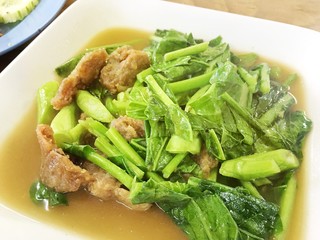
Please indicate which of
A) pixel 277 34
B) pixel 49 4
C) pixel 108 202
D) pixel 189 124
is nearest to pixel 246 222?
pixel 189 124

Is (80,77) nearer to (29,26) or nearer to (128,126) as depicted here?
(128,126)

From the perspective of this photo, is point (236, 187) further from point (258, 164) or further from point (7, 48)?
point (7, 48)

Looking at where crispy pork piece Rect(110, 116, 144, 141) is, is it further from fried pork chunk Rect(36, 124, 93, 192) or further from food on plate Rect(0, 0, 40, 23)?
food on plate Rect(0, 0, 40, 23)

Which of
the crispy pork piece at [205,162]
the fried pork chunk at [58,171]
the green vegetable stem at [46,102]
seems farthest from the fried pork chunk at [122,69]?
the crispy pork piece at [205,162]

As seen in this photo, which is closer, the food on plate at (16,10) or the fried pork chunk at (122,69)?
the fried pork chunk at (122,69)

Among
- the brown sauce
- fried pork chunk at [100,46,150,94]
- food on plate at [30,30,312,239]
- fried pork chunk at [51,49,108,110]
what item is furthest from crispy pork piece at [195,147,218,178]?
fried pork chunk at [51,49,108,110]

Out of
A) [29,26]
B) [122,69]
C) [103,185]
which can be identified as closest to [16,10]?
[29,26]

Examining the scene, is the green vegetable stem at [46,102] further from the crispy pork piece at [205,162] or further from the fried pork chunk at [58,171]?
the crispy pork piece at [205,162]
